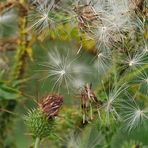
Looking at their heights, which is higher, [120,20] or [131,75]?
[120,20]

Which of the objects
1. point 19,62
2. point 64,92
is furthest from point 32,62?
point 64,92

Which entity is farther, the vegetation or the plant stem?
the vegetation

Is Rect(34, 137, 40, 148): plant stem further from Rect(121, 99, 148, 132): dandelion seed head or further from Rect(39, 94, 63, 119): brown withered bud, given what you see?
Rect(121, 99, 148, 132): dandelion seed head

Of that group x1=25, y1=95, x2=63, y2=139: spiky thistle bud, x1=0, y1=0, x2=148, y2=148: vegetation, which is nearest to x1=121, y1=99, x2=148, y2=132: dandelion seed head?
x1=0, y1=0, x2=148, y2=148: vegetation

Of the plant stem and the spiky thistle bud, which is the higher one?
the spiky thistle bud

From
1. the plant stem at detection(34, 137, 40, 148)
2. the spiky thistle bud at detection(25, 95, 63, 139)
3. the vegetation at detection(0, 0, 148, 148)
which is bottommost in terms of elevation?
the plant stem at detection(34, 137, 40, 148)

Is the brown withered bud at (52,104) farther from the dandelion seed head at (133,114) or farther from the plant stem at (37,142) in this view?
the dandelion seed head at (133,114)

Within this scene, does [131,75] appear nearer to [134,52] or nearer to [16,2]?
[134,52]

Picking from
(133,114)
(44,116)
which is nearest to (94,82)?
(133,114)
